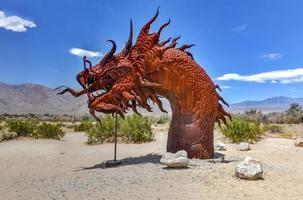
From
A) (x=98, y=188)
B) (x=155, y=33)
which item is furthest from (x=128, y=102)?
(x=98, y=188)

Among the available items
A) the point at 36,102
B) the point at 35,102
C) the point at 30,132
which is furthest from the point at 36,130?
the point at 36,102

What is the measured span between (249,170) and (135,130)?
10.9 m

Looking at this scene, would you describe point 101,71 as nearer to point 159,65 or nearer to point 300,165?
point 159,65

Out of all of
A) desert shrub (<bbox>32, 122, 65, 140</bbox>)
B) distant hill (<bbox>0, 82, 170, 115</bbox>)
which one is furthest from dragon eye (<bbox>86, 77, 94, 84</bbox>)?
distant hill (<bbox>0, 82, 170, 115</bbox>)

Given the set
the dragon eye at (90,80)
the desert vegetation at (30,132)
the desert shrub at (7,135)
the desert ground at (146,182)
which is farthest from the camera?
the desert vegetation at (30,132)

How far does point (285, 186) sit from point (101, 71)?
494cm

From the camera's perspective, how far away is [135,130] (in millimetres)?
18891

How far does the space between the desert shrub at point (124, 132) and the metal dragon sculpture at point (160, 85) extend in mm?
8059

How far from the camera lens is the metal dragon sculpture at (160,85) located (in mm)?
9906

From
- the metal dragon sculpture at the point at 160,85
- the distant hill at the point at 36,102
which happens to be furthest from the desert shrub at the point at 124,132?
the distant hill at the point at 36,102

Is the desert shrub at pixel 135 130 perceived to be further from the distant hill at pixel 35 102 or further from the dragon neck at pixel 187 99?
the distant hill at pixel 35 102

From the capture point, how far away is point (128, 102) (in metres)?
10.0

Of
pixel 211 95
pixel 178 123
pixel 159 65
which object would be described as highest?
pixel 159 65

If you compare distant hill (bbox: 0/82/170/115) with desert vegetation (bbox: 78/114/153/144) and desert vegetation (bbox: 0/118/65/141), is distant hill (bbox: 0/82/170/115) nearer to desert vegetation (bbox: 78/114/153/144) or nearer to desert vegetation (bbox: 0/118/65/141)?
desert vegetation (bbox: 0/118/65/141)
